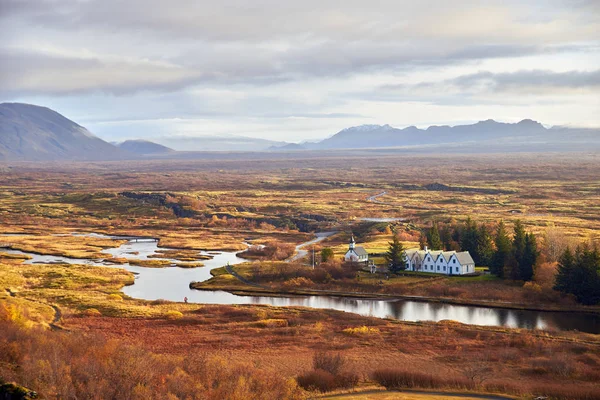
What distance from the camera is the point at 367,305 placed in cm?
8250

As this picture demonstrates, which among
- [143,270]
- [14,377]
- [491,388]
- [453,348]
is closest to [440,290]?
[453,348]

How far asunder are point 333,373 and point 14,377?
2254 centimetres

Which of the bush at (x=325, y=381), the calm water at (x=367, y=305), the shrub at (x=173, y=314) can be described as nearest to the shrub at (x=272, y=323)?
the shrub at (x=173, y=314)

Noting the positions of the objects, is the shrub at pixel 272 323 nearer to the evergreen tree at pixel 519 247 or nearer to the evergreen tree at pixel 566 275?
the evergreen tree at pixel 566 275

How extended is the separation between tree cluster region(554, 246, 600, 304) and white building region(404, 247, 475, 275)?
13.9 m

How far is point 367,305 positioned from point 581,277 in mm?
26153

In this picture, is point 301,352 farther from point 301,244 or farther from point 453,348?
point 301,244

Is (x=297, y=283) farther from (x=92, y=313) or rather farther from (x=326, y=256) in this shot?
(x=92, y=313)

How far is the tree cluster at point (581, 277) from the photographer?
256ft

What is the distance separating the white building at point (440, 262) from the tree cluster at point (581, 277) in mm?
13874

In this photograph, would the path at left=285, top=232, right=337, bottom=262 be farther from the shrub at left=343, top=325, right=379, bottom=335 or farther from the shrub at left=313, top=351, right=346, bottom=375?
A: the shrub at left=313, top=351, right=346, bottom=375

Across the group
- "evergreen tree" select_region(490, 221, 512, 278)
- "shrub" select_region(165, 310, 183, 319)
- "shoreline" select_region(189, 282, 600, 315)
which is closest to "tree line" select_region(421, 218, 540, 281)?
"evergreen tree" select_region(490, 221, 512, 278)

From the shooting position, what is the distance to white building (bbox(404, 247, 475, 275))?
92.8 metres

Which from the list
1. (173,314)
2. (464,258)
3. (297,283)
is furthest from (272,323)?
(464,258)
